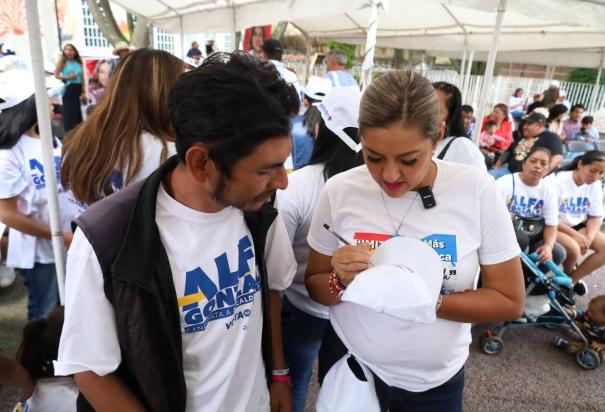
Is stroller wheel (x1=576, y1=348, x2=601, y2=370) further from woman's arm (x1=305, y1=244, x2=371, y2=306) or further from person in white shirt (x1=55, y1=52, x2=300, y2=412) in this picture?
person in white shirt (x1=55, y1=52, x2=300, y2=412)

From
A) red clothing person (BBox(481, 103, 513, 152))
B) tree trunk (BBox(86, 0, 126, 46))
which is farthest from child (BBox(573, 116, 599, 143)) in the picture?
tree trunk (BBox(86, 0, 126, 46))

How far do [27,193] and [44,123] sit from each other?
0.53 m

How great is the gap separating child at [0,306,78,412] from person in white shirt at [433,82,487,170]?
2.19m

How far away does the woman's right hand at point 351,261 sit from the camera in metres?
1.05

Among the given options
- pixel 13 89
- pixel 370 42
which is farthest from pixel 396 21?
pixel 13 89

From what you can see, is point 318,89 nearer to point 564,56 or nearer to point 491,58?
point 491,58

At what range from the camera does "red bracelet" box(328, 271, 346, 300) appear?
3.87 feet

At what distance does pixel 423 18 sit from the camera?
730cm

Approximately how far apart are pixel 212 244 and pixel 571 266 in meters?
4.12

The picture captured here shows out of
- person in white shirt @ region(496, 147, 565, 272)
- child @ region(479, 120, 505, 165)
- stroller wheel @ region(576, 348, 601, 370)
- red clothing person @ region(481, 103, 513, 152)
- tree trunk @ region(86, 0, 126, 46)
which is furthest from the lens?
tree trunk @ region(86, 0, 126, 46)

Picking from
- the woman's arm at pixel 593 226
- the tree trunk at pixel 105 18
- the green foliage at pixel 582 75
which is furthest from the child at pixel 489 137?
the green foliage at pixel 582 75

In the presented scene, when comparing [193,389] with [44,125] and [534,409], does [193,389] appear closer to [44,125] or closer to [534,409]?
[44,125]

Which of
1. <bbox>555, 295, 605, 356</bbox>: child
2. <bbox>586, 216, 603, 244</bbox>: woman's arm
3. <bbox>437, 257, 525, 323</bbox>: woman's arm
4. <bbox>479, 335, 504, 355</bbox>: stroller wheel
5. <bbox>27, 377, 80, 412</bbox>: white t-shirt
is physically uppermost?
<bbox>437, 257, 525, 323</bbox>: woman's arm

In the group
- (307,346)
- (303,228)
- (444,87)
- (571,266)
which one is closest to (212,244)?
(303,228)
